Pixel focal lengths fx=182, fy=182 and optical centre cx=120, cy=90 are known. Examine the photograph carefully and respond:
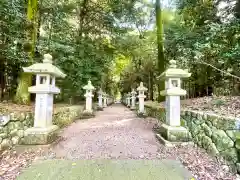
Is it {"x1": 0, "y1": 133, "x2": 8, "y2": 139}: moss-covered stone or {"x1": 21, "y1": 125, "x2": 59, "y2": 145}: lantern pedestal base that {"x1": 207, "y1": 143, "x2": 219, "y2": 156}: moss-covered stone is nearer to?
{"x1": 21, "y1": 125, "x2": 59, "y2": 145}: lantern pedestal base

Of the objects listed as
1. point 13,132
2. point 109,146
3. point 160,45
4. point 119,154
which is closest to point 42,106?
point 13,132

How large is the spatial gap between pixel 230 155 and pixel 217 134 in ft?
1.55

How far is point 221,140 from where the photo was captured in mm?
3232

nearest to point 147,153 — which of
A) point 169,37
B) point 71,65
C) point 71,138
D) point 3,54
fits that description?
point 71,138

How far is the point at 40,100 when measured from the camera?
4.30 metres

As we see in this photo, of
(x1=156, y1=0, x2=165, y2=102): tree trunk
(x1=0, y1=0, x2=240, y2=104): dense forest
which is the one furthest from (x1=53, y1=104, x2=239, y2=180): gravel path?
(x1=156, y1=0, x2=165, y2=102): tree trunk

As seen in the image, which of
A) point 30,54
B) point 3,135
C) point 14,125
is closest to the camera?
point 3,135

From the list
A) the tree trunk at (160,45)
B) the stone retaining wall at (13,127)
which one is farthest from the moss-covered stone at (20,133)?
the tree trunk at (160,45)

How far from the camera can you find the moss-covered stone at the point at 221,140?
9.93 feet

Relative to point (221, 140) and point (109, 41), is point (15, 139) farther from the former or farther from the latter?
point (109, 41)

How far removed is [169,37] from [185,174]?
615 centimetres

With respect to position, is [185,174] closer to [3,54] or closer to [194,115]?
[194,115]

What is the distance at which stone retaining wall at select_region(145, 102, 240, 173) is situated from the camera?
2.88 meters

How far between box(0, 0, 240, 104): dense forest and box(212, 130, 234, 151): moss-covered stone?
1.94 m
